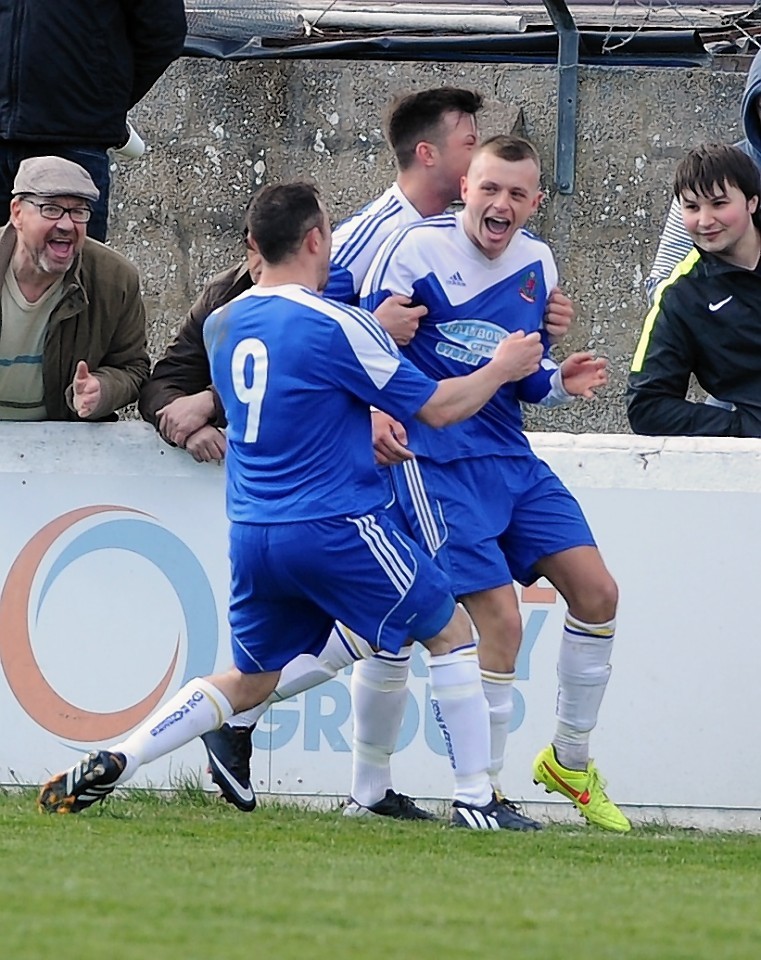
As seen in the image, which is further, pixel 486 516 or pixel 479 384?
pixel 486 516

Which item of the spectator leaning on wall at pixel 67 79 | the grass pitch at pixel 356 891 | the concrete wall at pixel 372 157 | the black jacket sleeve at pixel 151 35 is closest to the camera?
the grass pitch at pixel 356 891

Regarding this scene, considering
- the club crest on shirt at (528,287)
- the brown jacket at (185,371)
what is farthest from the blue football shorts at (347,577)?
the brown jacket at (185,371)

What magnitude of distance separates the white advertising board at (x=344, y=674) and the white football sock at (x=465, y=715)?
3.12ft

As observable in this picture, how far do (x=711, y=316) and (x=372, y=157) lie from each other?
334cm

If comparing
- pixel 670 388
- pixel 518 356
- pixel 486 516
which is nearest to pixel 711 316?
pixel 670 388

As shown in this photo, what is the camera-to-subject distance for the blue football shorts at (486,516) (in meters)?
5.56

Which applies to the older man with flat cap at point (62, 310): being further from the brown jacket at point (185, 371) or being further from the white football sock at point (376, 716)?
the white football sock at point (376, 716)

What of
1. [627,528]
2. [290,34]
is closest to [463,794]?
[627,528]

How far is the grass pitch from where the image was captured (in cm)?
334

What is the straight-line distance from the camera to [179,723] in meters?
5.35

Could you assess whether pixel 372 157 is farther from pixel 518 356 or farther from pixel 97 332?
pixel 518 356

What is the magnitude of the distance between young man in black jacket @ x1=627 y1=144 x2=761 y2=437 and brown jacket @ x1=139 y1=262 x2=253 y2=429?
62.5 inches

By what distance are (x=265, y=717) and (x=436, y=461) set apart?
1326 millimetres

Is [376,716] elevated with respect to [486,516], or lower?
lower
